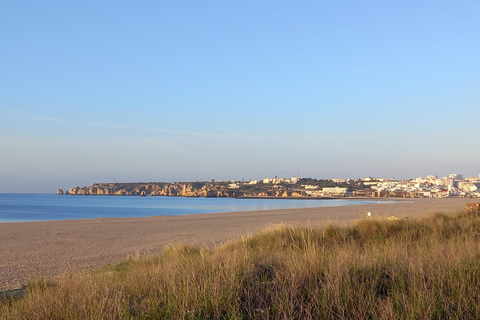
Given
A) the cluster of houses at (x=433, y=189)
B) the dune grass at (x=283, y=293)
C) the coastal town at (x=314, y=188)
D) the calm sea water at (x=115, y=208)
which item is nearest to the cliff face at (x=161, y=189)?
the coastal town at (x=314, y=188)

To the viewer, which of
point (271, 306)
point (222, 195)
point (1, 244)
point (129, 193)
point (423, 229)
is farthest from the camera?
point (129, 193)

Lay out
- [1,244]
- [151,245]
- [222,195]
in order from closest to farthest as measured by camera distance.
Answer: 1. [151,245]
2. [1,244]
3. [222,195]

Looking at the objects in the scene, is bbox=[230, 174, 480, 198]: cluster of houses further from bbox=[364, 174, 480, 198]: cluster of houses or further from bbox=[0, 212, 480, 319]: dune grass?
bbox=[0, 212, 480, 319]: dune grass

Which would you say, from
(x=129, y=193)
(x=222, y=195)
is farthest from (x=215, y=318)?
(x=129, y=193)

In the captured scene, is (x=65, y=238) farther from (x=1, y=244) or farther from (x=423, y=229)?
(x=423, y=229)

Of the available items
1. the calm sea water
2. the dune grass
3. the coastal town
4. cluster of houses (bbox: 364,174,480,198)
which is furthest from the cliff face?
the dune grass

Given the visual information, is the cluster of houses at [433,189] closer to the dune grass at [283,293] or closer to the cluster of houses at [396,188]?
the cluster of houses at [396,188]

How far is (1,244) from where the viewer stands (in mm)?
16484

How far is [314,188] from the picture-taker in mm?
168125

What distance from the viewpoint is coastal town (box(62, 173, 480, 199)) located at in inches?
5374

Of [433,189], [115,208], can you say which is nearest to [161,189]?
[433,189]

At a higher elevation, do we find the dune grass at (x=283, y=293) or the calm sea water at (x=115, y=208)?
the dune grass at (x=283, y=293)

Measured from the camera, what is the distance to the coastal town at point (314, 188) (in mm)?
136500

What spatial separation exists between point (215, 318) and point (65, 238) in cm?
1566
